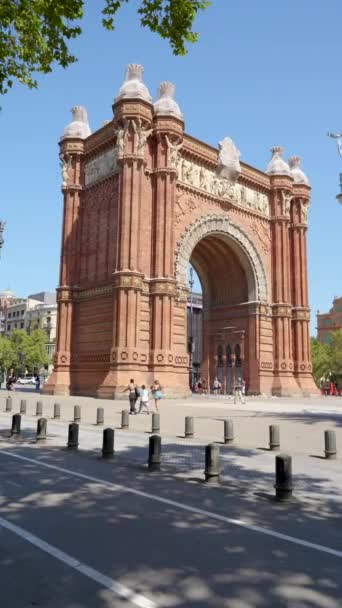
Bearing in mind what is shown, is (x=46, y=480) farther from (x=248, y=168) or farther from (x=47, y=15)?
(x=248, y=168)

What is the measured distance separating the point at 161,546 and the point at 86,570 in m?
1.04

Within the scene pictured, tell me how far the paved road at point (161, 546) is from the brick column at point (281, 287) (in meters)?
35.6

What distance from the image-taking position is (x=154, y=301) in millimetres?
34531

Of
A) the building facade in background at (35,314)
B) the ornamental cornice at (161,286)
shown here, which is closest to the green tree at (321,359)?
the ornamental cornice at (161,286)

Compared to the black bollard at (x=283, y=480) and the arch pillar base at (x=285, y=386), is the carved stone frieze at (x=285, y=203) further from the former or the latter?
the black bollard at (x=283, y=480)

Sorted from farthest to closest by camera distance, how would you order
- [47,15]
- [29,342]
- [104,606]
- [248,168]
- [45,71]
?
[29,342] < [248,168] < [45,71] < [47,15] < [104,606]

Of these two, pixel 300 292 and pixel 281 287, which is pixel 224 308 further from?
pixel 300 292

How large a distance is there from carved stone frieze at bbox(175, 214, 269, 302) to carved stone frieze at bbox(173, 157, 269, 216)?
2.14 m

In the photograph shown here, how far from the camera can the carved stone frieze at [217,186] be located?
3906cm

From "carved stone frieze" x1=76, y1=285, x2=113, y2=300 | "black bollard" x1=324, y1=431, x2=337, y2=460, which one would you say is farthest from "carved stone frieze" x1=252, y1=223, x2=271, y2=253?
"black bollard" x1=324, y1=431, x2=337, y2=460

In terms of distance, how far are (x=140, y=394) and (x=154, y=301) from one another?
1061 centimetres

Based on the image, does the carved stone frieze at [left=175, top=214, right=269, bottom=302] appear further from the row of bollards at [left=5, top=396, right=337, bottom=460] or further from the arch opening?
the row of bollards at [left=5, top=396, right=337, bottom=460]

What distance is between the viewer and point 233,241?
43062 mm

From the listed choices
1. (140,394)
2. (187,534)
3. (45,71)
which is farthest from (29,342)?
(187,534)
